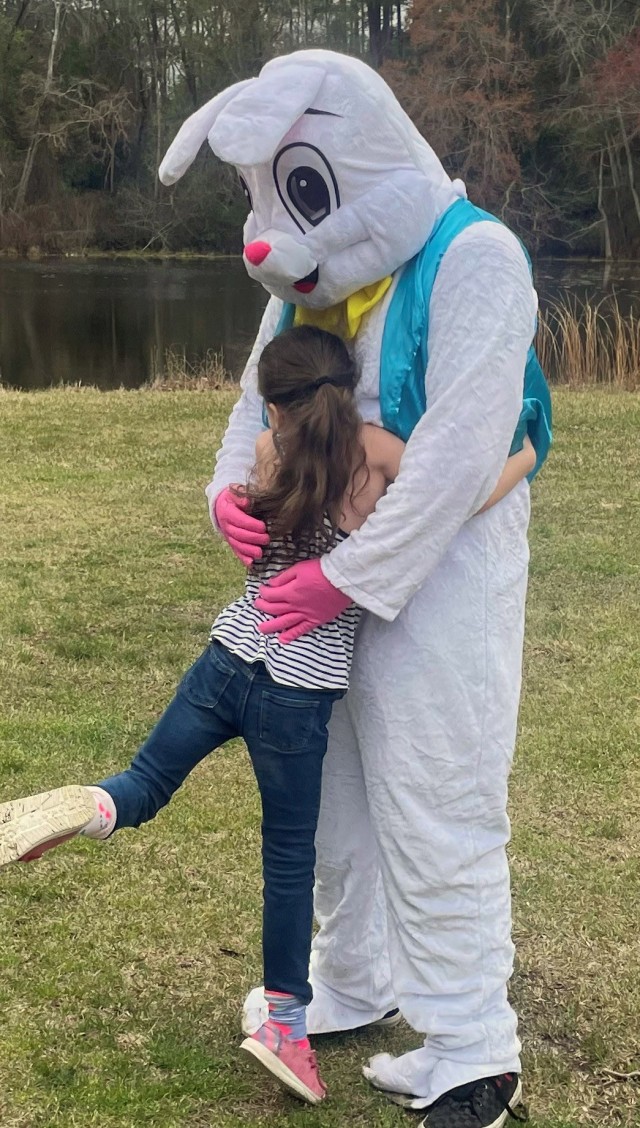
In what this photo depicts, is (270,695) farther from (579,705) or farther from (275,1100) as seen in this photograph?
(579,705)

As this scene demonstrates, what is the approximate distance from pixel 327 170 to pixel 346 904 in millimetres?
1182

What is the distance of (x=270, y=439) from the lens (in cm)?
183

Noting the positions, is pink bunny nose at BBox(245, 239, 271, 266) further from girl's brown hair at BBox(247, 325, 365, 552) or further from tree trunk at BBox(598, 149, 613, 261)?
tree trunk at BBox(598, 149, 613, 261)

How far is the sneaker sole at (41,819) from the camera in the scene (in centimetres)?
168

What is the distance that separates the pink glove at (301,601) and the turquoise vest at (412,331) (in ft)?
0.81

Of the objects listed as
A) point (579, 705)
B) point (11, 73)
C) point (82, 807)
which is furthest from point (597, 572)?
point (11, 73)

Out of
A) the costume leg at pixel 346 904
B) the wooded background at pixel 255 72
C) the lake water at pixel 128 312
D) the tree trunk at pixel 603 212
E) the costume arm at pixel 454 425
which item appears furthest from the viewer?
the tree trunk at pixel 603 212

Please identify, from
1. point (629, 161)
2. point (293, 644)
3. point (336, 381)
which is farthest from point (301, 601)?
point (629, 161)

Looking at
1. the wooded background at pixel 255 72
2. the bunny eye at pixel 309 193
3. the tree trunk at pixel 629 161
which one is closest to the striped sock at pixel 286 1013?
the bunny eye at pixel 309 193

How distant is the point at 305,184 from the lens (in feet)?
5.62

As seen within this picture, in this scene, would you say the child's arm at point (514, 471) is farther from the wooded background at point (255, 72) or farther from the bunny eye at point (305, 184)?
the wooded background at point (255, 72)

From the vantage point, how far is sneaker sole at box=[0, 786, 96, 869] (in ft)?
5.52

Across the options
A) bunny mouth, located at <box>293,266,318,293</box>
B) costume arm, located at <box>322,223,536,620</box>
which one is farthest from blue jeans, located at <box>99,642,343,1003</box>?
bunny mouth, located at <box>293,266,318,293</box>

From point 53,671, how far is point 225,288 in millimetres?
18270
